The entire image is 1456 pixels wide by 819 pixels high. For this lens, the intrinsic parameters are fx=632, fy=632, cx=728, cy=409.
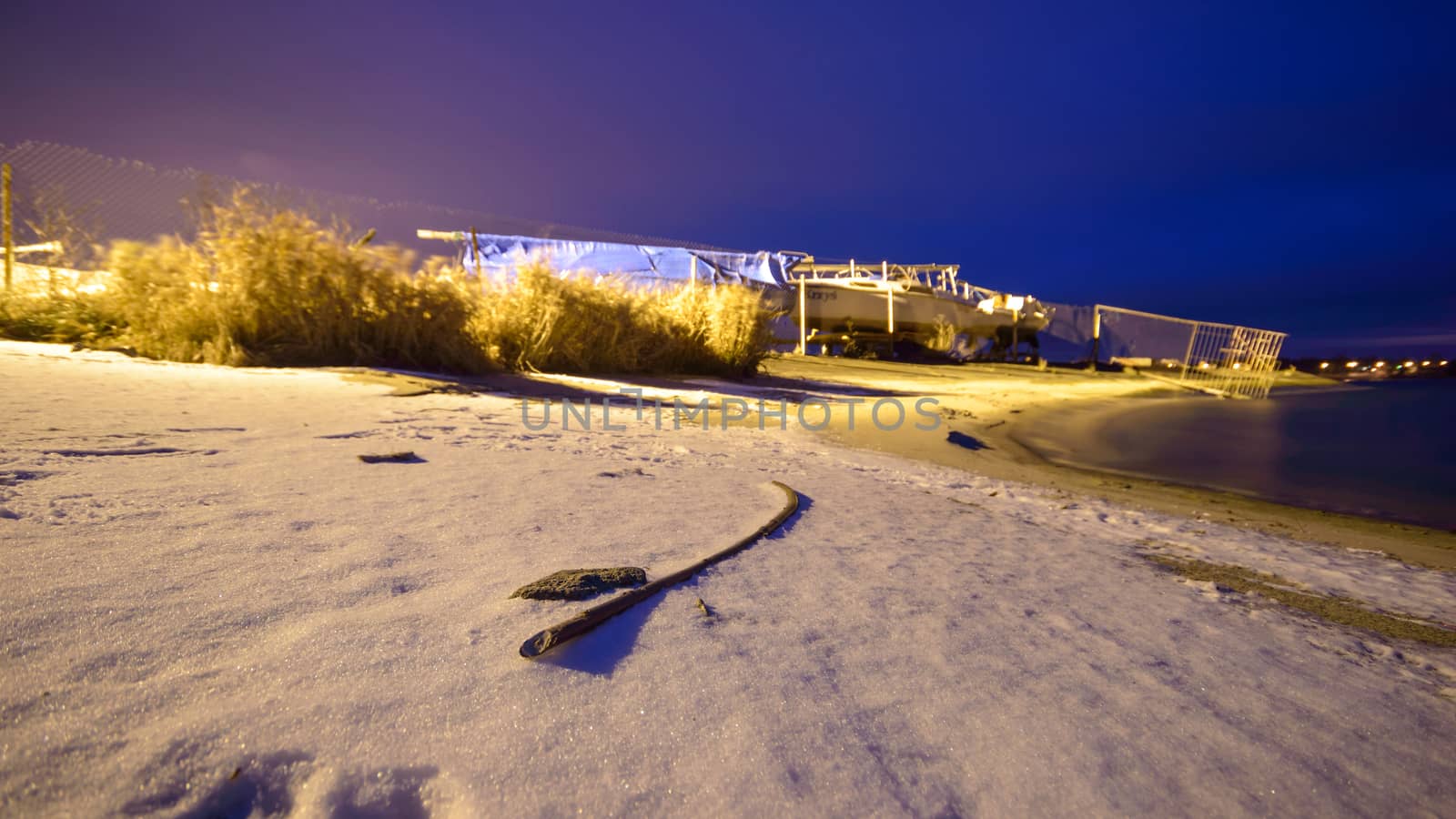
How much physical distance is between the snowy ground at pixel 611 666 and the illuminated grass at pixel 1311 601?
99 mm

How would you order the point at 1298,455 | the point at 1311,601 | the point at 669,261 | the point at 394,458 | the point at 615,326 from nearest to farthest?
1. the point at 1311,601
2. the point at 394,458
3. the point at 1298,455
4. the point at 615,326
5. the point at 669,261

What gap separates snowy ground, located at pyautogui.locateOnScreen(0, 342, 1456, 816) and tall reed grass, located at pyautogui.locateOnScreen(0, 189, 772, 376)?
289cm

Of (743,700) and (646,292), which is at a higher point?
(646,292)

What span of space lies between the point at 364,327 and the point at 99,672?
16.9 feet

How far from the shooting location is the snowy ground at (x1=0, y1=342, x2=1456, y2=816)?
734 mm

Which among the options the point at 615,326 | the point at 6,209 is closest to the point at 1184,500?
the point at 615,326

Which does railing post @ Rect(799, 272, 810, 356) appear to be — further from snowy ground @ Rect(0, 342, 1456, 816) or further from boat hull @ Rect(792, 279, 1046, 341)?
snowy ground @ Rect(0, 342, 1456, 816)

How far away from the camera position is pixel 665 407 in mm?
5055

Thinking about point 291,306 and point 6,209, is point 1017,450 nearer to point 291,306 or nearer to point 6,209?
point 291,306

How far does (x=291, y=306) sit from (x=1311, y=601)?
6040mm

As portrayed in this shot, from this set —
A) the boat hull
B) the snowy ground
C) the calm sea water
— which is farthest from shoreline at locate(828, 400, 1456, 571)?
the boat hull

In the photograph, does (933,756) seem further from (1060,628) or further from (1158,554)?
(1158,554)

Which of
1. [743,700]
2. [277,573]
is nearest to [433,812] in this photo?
[743,700]

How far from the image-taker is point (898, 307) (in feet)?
53.3
